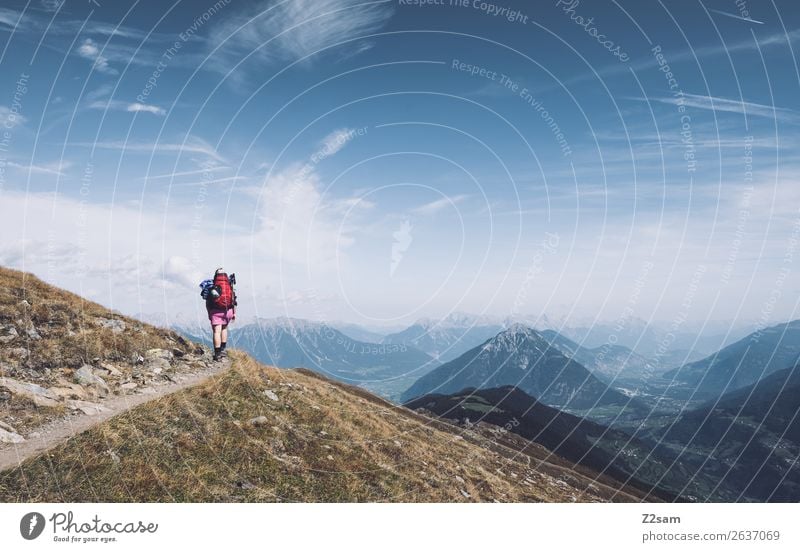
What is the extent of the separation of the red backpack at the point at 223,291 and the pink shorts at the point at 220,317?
0.23 m

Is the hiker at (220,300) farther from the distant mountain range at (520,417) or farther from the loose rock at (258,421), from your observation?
the distant mountain range at (520,417)

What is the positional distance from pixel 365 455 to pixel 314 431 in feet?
7.06

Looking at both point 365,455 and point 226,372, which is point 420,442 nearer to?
point 365,455

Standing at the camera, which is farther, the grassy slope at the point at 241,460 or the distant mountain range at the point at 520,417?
the distant mountain range at the point at 520,417

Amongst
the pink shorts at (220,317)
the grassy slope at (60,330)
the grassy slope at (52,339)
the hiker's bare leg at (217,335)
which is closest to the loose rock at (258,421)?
the grassy slope at (52,339)

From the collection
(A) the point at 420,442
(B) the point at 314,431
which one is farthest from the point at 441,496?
(A) the point at 420,442

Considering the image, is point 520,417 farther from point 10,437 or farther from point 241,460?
point 10,437

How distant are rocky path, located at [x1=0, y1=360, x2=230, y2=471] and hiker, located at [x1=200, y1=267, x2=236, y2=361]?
2.39 m

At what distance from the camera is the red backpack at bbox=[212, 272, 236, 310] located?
18.5 m

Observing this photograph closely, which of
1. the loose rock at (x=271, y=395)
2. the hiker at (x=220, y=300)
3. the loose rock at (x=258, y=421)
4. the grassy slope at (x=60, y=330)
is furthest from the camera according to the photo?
the hiker at (x=220, y=300)

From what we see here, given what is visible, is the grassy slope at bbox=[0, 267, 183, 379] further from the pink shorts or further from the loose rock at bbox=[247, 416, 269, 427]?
the loose rock at bbox=[247, 416, 269, 427]

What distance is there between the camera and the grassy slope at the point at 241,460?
410 inches

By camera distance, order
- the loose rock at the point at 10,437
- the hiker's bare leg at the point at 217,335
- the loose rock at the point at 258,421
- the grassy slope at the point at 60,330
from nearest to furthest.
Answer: the loose rock at the point at 10,437
the loose rock at the point at 258,421
the grassy slope at the point at 60,330
the hiker's bare leg at the point at 217,335
